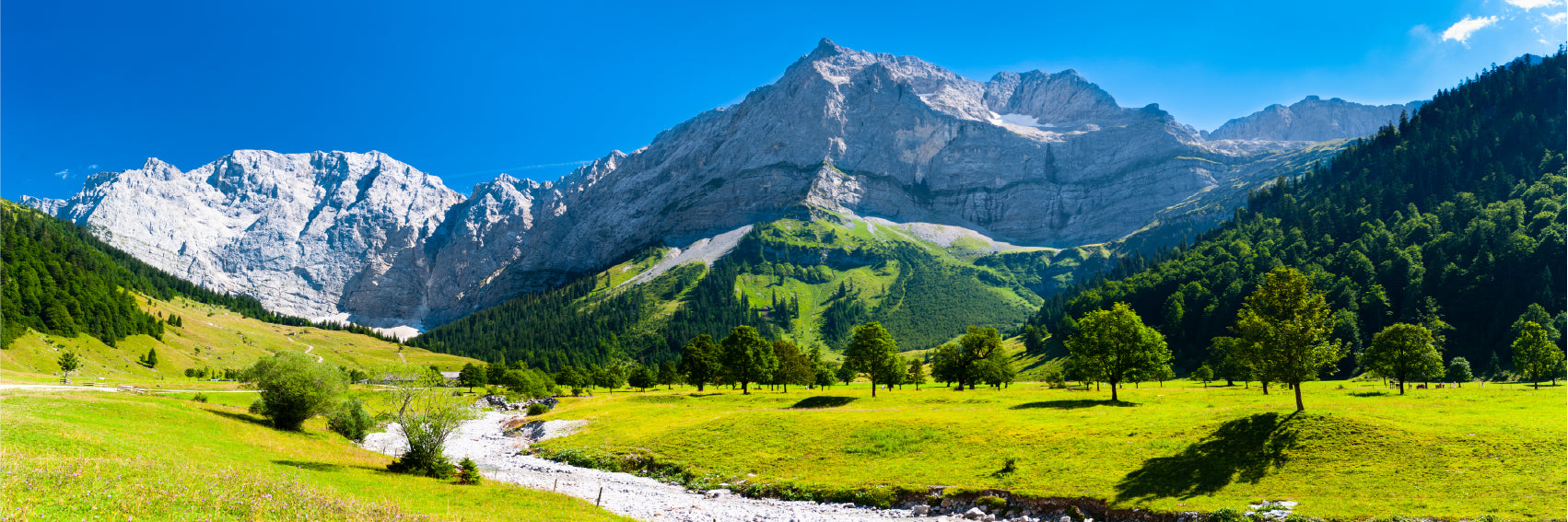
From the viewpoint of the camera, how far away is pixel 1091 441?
154 ft

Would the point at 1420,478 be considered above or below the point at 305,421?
above

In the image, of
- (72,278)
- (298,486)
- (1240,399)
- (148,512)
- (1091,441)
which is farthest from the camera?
(72,278)

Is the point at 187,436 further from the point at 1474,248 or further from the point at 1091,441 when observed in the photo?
the point at 1474,248

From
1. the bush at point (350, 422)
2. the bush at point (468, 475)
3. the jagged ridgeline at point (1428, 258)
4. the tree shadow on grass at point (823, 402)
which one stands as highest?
the jagged ridgeline at point (1428, 258)

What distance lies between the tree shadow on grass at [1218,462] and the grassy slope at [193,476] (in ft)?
105

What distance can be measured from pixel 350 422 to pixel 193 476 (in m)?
51.5

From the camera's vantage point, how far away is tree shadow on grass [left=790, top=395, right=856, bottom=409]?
82.2 m

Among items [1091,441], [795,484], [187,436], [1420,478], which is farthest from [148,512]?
[1420,478]

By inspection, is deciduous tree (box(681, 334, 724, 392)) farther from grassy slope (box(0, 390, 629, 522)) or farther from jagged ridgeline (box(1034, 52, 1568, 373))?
jagged ridgeline (box(1034, 52, 1568, 373))

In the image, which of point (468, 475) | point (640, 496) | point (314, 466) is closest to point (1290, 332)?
point (640, 496)

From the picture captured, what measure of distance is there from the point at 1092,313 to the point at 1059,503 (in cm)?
4671

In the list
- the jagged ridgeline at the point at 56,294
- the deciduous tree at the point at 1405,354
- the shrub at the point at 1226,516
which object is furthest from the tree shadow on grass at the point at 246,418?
the deciduous tree at the point at 1405,354

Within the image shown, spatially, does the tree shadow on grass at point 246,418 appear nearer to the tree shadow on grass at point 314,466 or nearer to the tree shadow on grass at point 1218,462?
the tree shadow on grass at point 314,466

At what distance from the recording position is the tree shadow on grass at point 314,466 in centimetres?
3869
